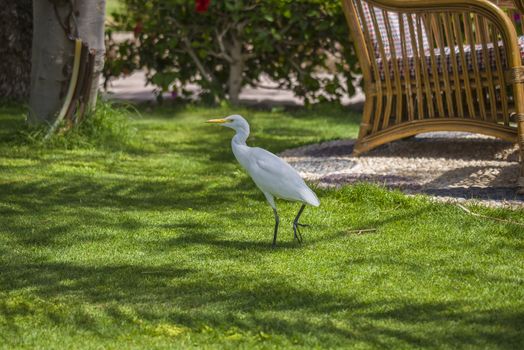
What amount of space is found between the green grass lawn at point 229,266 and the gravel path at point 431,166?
0.37 meters

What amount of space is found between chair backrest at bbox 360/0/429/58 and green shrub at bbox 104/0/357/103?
7.25ft

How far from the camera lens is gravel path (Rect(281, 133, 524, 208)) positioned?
18.8ft

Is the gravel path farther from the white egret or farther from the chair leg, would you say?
the white egret

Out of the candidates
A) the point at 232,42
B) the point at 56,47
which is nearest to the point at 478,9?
the point at 56,47

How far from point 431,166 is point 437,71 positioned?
2.11ft

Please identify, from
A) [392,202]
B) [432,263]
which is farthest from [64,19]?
[432,263]

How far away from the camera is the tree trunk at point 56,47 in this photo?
7.12 metres

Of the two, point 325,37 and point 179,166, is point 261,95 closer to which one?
point 325,37

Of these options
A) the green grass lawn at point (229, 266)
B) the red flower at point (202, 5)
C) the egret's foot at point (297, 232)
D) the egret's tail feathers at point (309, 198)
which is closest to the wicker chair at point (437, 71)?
the green grass lawn at point (229, 266)

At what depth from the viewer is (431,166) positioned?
6547mm

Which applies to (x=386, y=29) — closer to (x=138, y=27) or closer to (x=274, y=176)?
(x=274, y=176)

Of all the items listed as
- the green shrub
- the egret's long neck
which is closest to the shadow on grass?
the egret's long neck

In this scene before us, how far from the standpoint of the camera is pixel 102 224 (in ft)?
16.7

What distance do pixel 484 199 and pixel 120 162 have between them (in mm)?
2620
